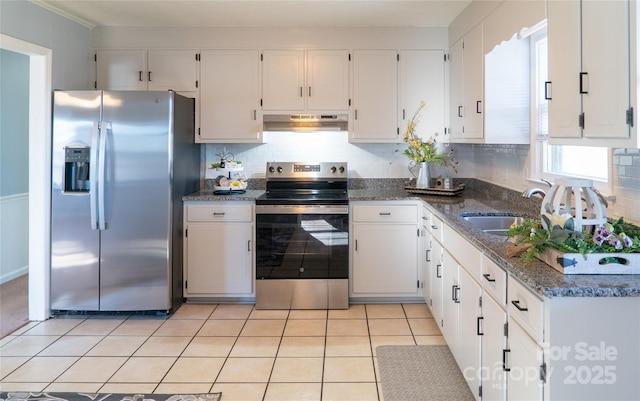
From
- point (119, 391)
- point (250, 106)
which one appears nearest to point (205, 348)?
point (119, 391)

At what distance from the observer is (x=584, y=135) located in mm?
1909

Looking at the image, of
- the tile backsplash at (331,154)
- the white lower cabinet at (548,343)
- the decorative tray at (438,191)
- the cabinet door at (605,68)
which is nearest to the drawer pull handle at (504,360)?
the white lower cabinet at (548,343)

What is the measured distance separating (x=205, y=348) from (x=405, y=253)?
177 cm

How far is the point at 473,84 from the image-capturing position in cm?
363

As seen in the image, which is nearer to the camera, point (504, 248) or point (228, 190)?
point (504, 248)

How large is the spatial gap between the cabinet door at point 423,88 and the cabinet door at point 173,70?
73.1 inches

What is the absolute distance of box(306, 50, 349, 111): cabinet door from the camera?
4.35 meters

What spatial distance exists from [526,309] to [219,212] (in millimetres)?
2852

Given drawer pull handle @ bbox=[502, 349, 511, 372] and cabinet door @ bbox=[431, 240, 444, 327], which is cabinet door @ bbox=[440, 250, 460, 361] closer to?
cabinet door @ bbox=[431, 240, 444, 327]

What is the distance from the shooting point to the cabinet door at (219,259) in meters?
4.11

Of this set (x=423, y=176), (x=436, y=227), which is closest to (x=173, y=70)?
(x=423, y=176)

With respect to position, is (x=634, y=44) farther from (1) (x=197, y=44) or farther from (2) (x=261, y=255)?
(1) (x=197, y=44)

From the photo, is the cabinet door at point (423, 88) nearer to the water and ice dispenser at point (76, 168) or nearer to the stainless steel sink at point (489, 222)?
the stainless steel sink at point (489, 222)

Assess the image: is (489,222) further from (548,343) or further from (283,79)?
(283,79)
